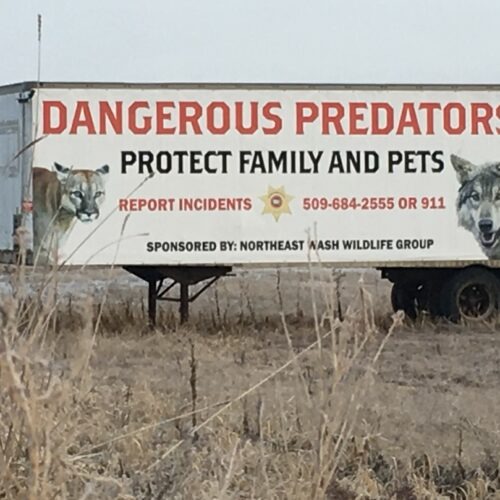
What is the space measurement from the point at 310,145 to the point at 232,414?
9.60 m

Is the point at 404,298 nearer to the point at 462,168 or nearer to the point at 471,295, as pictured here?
the point at 471,295

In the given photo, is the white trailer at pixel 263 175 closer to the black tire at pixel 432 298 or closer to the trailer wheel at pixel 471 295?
the trailer wheel at pixel 471 295

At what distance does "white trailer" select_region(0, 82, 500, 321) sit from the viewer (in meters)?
18.2

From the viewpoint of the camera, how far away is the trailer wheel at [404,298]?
20.5 metres

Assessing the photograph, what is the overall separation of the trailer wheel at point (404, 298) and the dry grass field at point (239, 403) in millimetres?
1126

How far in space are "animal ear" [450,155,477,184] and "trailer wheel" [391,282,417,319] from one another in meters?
2.11

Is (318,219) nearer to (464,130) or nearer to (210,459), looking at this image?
(464,130)

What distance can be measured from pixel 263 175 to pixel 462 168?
282 cm

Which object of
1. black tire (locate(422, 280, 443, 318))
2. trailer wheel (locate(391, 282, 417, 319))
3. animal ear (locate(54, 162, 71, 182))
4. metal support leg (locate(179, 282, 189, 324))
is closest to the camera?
animal ear (locate(54, 162, 71, 182))

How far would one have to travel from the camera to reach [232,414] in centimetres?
960

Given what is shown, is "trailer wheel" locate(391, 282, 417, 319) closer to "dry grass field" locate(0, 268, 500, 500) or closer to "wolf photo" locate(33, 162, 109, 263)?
"dry grass field" locate(0, 268, 500, 500)

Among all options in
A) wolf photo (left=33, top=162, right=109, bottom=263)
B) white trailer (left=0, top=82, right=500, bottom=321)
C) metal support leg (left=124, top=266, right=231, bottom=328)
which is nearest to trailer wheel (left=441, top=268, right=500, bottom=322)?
white trailer (left=0, top=82, right=500, bottom=321)

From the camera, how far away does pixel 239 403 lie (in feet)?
32.7

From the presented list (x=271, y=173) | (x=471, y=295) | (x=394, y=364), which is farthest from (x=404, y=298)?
(x=394, y=364)
